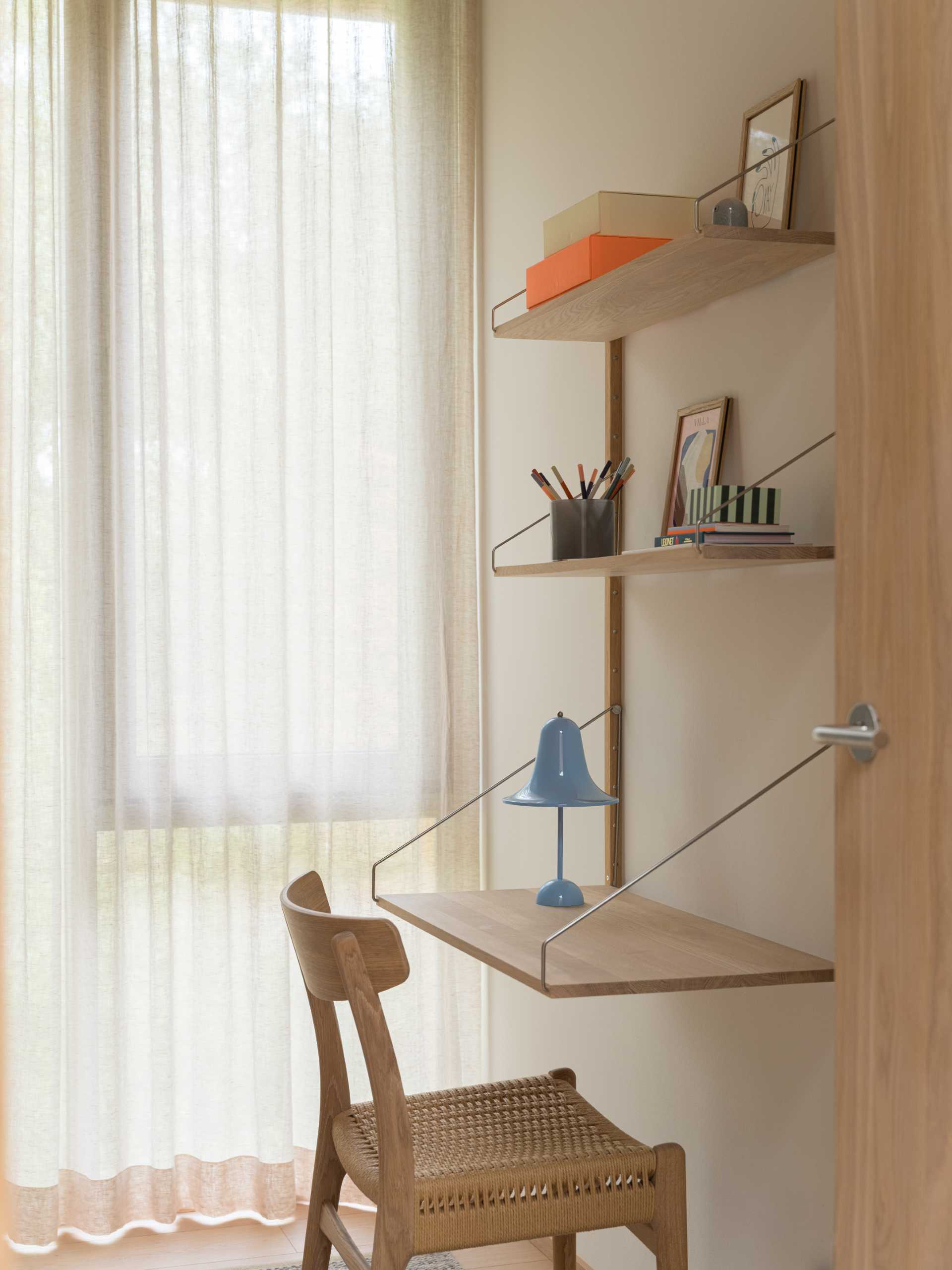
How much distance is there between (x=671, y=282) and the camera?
5.75 ft

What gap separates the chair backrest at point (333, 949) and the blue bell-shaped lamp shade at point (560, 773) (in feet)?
1.41

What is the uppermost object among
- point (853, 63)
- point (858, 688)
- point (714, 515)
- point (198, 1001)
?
point (853, 63)

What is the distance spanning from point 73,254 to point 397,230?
670mm

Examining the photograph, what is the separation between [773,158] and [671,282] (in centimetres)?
22

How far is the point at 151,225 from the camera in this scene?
2607mm

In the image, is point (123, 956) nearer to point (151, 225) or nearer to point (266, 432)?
point (266, 432)

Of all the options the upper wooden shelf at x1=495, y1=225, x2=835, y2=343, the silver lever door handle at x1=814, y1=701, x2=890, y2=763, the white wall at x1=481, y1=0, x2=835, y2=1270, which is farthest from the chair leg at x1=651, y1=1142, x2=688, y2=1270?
the upper wooden shelf at x1=495, y1=225, x2=835, y2=343

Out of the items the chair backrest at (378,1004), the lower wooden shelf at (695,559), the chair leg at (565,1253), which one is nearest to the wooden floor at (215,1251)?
the chair leg at (565,1253)

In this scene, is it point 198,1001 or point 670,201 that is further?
point 198,1001

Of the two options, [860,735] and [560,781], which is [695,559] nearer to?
[860,735]

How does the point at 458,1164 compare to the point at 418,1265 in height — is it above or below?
above

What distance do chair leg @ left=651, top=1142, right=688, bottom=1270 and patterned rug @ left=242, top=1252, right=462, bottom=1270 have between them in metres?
0.89

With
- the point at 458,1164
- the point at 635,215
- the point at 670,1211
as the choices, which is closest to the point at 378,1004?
the point at 458,1164

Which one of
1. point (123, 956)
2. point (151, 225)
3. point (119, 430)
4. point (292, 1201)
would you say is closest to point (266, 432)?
point (119, 430)
